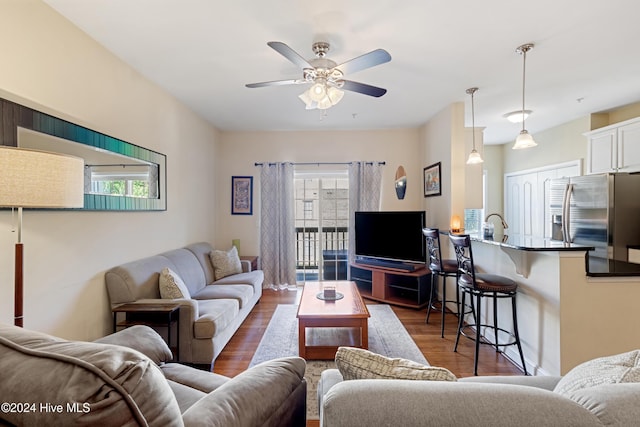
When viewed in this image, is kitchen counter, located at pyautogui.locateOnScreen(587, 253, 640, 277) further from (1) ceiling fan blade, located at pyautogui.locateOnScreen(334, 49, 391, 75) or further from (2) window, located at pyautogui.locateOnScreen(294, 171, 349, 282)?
(2) window, located at pyautogui.locateOnScreen(294, 171, 349, 282)

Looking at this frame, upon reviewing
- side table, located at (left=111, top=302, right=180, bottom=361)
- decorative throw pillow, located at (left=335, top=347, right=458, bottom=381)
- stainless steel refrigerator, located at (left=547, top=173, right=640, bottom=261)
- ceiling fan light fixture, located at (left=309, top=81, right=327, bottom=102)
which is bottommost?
side table, located at (left=111, top=302, right=180, bottom=361)

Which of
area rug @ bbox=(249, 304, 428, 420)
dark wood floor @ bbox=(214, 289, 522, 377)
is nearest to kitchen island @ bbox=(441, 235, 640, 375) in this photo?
dark wood floor @ bbox=(214, 289, 522, 377)

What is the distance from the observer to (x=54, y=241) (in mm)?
1890

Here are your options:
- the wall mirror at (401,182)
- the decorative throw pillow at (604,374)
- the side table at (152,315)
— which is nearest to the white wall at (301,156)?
the wall mirror at (401,182)

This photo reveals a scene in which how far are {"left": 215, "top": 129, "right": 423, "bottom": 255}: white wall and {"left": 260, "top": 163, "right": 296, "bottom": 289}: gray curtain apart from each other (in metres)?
0.18

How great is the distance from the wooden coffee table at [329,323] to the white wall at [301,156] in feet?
7.33

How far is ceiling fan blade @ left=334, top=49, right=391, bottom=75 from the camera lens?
184cm

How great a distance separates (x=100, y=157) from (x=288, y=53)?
5.61 ft

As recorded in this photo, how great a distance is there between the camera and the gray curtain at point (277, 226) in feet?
15.5

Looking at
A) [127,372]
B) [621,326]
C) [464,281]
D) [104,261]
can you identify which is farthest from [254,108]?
[621,326]

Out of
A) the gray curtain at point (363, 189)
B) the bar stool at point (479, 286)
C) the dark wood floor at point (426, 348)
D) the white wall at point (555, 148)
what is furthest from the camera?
the gray curtain at point (363, 189)

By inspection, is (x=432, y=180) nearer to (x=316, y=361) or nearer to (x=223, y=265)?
(x=316, y=361)

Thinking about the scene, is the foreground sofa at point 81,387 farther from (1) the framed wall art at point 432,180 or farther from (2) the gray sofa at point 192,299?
(1) the framed wall art at point 432,180

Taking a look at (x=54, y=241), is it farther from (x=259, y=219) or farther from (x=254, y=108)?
(x=259, y=219)
